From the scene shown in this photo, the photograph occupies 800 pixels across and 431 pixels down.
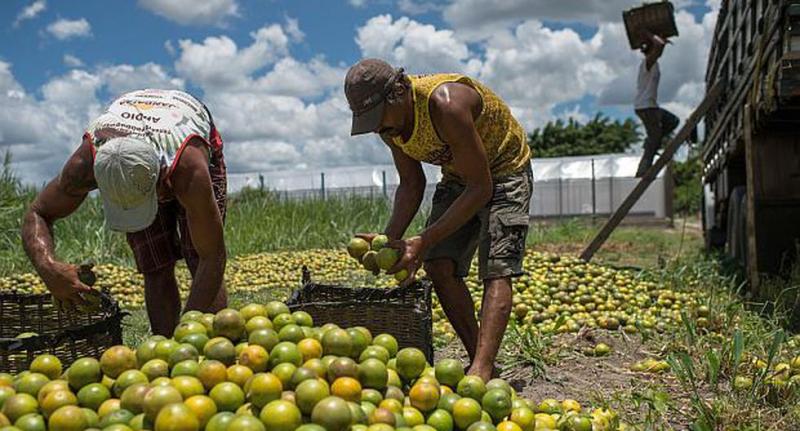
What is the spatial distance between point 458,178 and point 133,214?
1646mm

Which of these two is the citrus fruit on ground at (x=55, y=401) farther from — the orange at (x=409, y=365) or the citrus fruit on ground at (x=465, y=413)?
the citrus fruit on ground at (x=465, y=413)

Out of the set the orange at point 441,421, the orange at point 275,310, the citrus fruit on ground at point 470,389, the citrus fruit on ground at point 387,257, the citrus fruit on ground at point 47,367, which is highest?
the citrus fruit on ground at point 387,257

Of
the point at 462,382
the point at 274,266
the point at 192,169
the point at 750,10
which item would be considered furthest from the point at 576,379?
the point at 274,266

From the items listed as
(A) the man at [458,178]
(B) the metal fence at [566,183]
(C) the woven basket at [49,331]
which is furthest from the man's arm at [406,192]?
(B) the metal fence at [566,183]

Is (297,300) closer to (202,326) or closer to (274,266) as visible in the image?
(202,326)

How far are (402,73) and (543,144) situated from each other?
4467 centimetres

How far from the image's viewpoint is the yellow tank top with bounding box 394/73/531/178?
349cm

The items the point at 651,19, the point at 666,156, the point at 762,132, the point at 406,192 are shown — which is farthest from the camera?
the point at 651,19

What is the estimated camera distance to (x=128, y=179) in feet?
9.80

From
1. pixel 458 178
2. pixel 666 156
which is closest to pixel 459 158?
pixel 458 178

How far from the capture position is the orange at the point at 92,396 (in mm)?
2252

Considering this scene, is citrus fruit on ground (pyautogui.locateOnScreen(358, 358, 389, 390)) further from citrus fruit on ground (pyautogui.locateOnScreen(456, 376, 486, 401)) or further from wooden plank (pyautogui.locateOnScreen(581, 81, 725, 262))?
wooden plank (pyautogui.locateOnScreen(581, 81, 725, 262))

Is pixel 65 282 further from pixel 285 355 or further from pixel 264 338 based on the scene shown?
pixel 285 355

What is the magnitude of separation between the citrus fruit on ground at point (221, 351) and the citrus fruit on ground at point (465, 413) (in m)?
0.71
